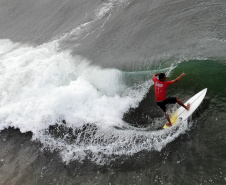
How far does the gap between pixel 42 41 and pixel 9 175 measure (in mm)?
9024

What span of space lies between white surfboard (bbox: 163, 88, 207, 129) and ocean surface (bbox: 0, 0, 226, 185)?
0.24 m

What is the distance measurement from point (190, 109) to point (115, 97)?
3.17 m

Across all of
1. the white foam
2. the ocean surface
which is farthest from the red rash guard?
the white foam

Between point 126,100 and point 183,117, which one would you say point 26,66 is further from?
point 183,117

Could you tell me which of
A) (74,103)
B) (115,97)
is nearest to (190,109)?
(115,97)

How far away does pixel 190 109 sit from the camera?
7.63m

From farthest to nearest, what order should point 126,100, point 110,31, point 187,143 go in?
point 110,31 → point 126,100 → point 187,143

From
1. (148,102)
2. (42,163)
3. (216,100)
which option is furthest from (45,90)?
(216,100)

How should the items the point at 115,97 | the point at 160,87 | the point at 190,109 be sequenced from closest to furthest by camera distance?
the point at 160,87, the point at 190,109, the point at 115,97

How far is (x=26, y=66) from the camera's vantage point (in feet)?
38.8

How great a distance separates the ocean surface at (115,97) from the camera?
6.83 meters

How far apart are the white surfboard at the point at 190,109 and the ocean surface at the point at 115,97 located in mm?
242

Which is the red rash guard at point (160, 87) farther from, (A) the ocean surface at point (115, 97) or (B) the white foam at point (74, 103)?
(B) the white foam at point (74, 103)

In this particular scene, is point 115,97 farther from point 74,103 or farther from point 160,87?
point 160,87
